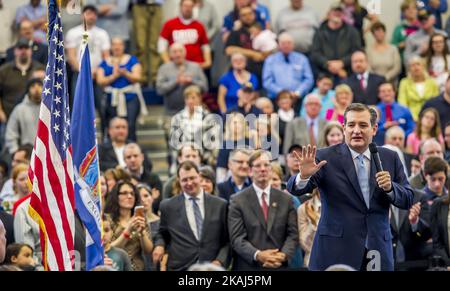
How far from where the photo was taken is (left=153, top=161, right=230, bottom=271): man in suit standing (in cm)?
1404

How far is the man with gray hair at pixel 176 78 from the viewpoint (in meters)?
19.3

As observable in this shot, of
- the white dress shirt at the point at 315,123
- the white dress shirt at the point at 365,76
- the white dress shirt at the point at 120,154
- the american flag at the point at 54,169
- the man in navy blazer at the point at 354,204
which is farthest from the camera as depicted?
the white dress shirt at the point at 365,76

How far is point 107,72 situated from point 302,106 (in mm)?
2988

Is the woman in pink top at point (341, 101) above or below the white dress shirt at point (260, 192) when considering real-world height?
above

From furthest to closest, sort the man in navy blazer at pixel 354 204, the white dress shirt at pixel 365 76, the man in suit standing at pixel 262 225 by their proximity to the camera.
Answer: the white dress shirt at pixel 365 76 < the man in suit standing at pixel 262 225 < the man in navy blazer at pixel 354 204

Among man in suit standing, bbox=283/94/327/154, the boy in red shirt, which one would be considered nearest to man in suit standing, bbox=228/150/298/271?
man in suit standing, bbox=283/94/327/154

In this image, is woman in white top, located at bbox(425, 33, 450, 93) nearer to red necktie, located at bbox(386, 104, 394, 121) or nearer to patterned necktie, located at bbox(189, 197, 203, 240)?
red necktie, located at bbox(386, 104, 394, 121)

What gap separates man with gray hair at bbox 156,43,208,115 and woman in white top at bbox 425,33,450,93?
3.42 m

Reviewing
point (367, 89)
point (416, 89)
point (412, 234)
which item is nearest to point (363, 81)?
point (367, 89)

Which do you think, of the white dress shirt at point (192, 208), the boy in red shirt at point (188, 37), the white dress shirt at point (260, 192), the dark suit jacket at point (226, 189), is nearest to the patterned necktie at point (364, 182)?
the white dress shirt at point (260, 192)

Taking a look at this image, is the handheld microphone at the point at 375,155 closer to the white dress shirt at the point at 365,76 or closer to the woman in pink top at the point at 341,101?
the woman in pink top at the point at 341,101

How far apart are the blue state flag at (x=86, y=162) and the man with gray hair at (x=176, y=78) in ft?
23.0

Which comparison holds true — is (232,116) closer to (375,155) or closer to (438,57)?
(438,57)
